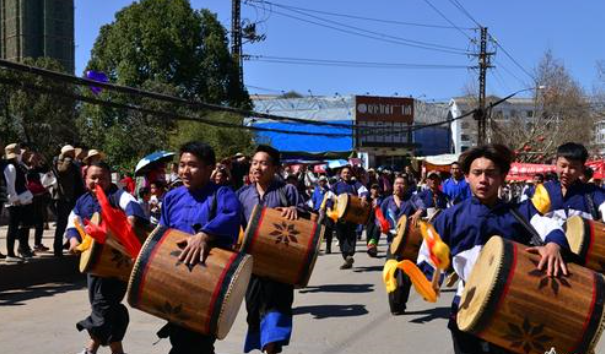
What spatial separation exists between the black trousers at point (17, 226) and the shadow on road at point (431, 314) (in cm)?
533

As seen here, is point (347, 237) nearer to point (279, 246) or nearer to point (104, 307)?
point (279, 246)

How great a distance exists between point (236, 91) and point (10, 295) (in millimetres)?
27805

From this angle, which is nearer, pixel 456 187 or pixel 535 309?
pixel 535 309

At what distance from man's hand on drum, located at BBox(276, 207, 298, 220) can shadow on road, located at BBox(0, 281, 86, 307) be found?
4.36m

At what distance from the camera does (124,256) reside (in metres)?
5.18

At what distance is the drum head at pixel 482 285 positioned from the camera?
3.17 meters

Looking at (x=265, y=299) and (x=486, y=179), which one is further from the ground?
(x=486, y=179)

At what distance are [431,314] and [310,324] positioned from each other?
58.8 inches

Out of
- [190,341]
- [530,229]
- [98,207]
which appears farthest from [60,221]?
[530,229]

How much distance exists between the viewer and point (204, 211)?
14.3 feet

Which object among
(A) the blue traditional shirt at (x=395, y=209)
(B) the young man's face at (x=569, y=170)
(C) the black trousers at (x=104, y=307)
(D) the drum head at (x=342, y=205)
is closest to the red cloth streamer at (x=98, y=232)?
(C) the black trousers at (x=104, y=307)

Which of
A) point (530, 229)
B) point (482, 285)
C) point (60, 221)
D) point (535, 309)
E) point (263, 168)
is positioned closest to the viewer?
point (535, 309)

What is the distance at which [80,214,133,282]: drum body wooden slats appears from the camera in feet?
16.8

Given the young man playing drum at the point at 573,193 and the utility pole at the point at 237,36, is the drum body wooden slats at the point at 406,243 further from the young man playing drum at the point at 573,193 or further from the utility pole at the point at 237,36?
the utility pole at the point at 237,36
